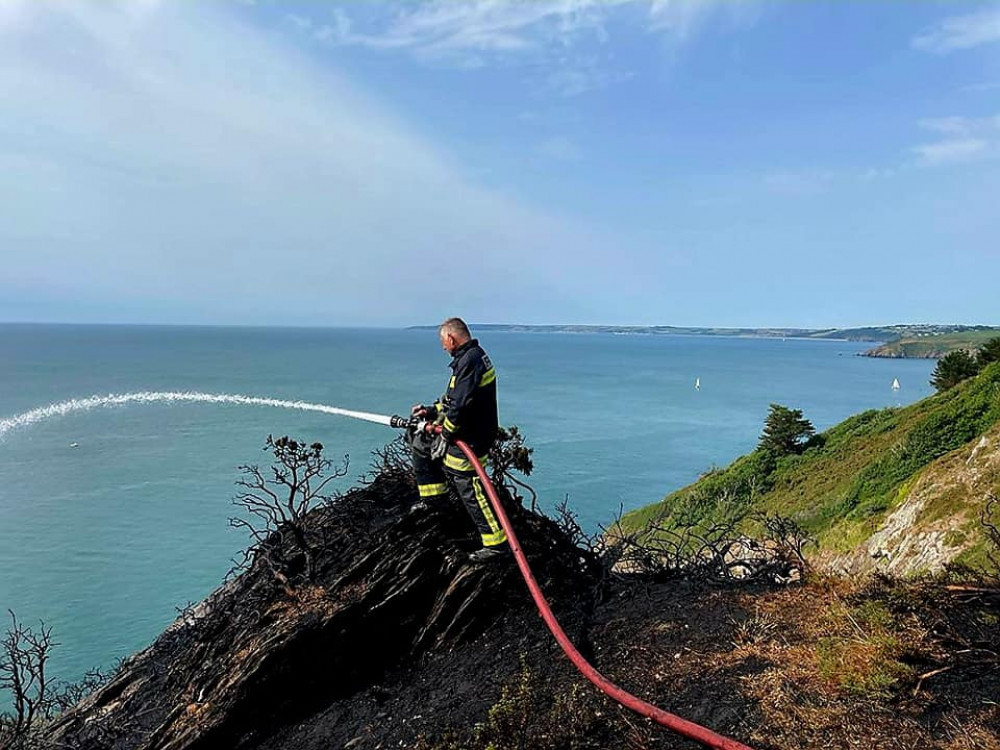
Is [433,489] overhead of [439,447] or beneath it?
beneath

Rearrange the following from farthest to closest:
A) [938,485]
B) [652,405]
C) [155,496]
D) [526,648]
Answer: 1. [652,405]
2. [155,496]
3. [938,485]
4. [526,648]

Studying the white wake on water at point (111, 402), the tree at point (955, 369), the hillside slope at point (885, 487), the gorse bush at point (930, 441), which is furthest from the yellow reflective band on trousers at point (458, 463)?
the white wake on water at point (111, 402)

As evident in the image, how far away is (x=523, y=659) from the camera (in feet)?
17.9

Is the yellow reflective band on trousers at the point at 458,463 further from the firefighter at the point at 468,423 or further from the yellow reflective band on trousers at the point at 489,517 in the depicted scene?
the yellow reflective band on trousers at the point at 489,517

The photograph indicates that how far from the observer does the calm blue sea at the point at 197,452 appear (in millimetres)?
27125

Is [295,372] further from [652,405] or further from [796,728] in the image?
[796,728]

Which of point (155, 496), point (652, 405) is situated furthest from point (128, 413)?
point (652, 405)

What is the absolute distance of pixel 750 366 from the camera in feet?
556

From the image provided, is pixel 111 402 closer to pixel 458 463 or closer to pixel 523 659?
pixel 458 463

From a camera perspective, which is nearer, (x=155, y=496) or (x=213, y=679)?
(x=213, y=679)

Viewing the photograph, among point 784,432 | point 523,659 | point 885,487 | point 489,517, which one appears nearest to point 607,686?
point 523,659

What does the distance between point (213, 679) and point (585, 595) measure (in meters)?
3.68

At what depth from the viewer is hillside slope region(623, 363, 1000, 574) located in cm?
1373

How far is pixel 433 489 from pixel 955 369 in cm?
3419
